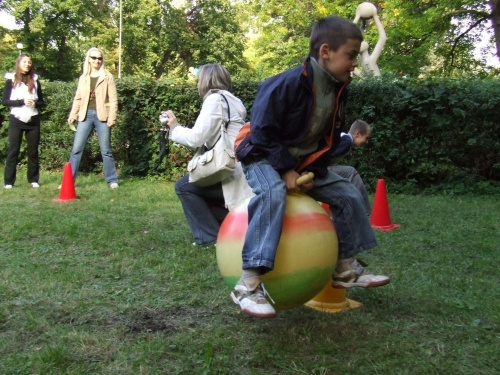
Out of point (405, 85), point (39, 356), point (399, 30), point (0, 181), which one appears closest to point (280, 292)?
point (39, 356)

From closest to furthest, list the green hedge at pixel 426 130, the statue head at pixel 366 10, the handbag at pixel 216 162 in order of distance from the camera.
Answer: the handbag at pixel 216 162 → the green hedge at pixel 426 130 → the statue head at pixel 366 10

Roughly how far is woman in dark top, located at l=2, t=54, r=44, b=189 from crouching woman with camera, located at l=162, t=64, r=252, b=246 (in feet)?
15.9

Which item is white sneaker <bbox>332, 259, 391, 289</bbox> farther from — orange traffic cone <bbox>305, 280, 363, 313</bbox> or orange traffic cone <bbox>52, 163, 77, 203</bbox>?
orange traffic cone <bbox>52, 163, 77, 203</bbox>

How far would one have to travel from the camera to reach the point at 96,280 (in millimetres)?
4426

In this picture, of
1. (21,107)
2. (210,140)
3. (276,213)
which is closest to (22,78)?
(21,107)

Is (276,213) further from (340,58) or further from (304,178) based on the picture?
(340,58)

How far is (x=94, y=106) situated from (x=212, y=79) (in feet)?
14.5

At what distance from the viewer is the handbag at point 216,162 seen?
4.94m

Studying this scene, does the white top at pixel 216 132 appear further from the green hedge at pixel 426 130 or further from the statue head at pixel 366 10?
the statue head at pixel 366 10

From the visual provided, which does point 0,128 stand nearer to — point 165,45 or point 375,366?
point 375,366

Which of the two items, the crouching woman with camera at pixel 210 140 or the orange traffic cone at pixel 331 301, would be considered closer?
the orange traffic cone at pixel 331 301

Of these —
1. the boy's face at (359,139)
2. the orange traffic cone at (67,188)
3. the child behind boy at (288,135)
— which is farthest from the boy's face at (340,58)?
the orange traffic cone at (67,188)

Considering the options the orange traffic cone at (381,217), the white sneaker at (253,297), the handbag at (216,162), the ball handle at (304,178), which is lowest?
the white sneaker at (253,297)

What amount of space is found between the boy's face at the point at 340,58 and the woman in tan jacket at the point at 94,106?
6346 millimetres
